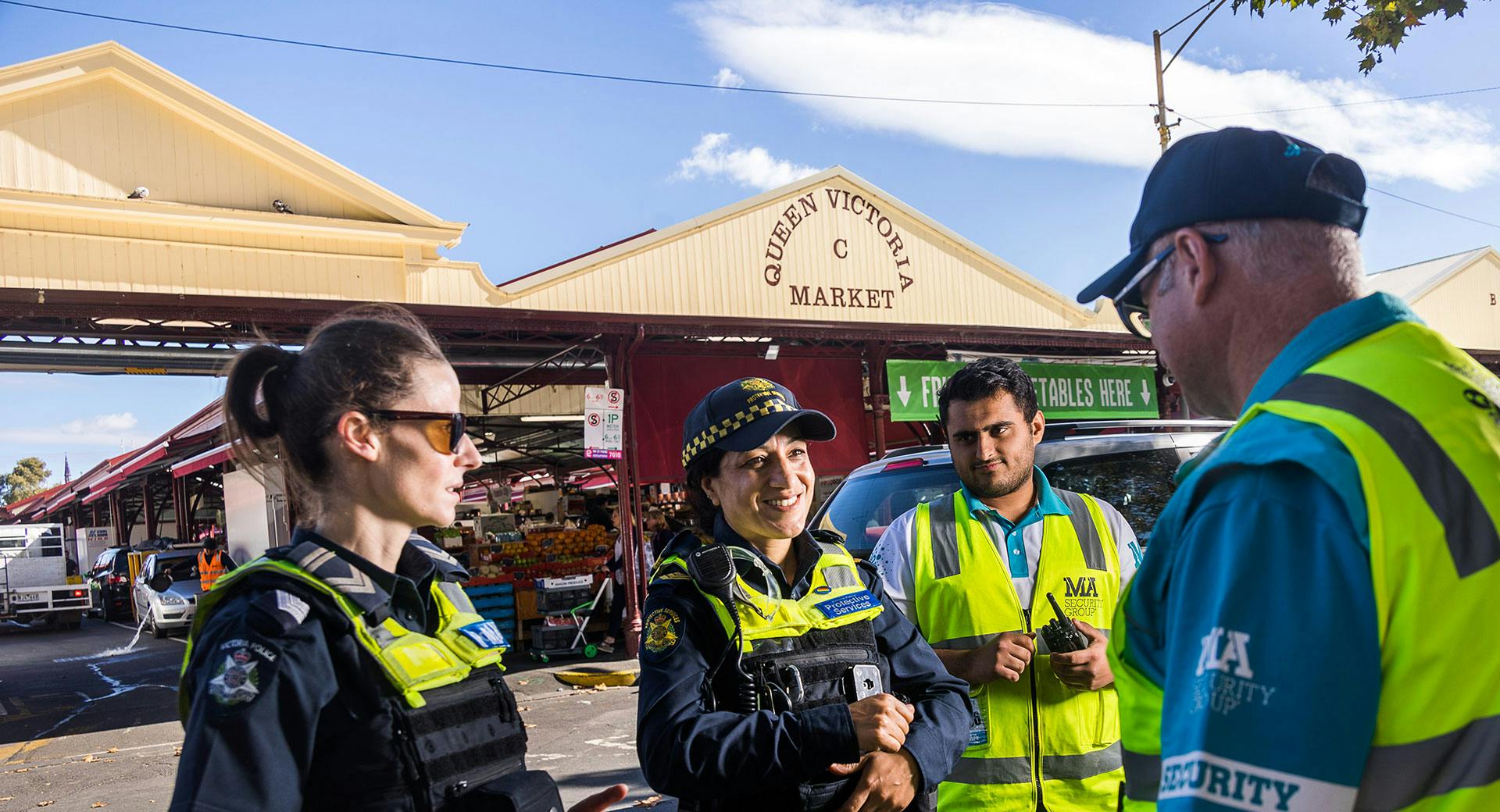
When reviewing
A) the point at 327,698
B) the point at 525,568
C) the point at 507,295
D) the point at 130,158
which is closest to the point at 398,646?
the point at 327,698

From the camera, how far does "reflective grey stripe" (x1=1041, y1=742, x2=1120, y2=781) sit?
2932 mm

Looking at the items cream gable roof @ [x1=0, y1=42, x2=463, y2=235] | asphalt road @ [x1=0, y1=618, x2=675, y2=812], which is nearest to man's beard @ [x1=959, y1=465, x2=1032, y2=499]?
asphalt road @ [x1=0, y1=618, x2=675, y2=812]

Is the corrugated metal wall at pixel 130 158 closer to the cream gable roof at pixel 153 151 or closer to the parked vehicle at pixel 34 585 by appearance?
the cream gable roof at pixel 153 151

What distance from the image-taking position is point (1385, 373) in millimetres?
1174

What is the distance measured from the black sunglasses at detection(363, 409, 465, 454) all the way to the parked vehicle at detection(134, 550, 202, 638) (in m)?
22.3

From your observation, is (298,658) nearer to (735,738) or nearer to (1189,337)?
(735,738)

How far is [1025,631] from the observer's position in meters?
3.11

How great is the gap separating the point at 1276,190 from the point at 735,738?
1.44 m

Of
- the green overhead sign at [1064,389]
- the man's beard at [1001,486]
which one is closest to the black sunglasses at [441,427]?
the man's beard at [1001,486]

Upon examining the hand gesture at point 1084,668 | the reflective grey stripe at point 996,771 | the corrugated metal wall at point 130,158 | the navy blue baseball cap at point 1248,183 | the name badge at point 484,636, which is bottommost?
the reflective grey stripe at point 996,771

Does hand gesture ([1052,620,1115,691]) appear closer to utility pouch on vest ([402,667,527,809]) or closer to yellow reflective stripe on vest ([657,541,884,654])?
yellow reflective stripe on vest ([657,541,884,654])

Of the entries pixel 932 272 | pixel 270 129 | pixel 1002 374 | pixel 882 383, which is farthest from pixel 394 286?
pixel 1002 374

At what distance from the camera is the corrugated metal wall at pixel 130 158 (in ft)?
50.4

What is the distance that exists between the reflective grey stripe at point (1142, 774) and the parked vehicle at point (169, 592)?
23.4 m
